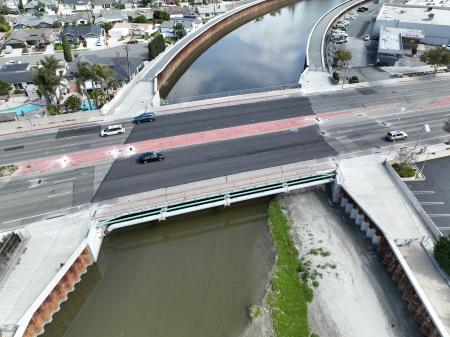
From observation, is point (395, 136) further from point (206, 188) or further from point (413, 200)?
point (206, 188)

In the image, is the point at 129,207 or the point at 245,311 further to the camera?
→ the point at 129,207

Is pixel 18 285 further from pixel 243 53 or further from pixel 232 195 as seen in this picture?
pixel 243 53

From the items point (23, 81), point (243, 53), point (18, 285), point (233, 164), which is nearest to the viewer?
point (18, 285)

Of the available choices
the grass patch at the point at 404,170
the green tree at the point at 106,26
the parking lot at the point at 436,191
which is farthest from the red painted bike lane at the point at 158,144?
the green tree at the point at 106,26

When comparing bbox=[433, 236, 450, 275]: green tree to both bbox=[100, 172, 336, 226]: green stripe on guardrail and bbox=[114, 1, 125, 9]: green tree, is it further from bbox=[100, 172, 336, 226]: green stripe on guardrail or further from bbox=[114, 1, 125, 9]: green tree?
bbox=[114, 1, 125, 9]: green tree

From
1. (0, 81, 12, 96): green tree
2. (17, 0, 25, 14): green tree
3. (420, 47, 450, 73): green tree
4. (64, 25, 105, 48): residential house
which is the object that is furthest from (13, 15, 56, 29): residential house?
(420, 47, 450, 73): green tree

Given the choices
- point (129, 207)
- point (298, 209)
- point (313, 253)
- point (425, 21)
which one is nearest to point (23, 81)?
point (129, 207)

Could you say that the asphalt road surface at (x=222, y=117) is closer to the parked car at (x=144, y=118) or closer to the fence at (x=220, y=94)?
the parked car at (x=144, y=118)
